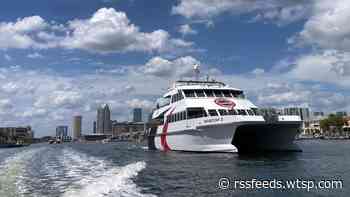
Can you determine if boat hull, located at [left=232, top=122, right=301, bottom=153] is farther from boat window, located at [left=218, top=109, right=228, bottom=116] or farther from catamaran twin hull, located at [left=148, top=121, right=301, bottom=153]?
boat window, located at [left=218, top=109, right=228, bottom=116]

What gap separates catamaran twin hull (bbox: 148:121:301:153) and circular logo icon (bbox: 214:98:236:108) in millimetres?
2680

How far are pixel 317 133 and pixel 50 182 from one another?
645 ft

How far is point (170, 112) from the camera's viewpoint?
148 ft

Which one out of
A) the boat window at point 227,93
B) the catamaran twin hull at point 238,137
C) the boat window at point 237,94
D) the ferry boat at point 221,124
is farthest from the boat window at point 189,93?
the boat window at point 237,94

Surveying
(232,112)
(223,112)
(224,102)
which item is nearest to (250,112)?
(232,112)

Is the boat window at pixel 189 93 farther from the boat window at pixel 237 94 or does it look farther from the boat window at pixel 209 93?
the boat window at pixel 237 94

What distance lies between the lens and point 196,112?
38.7 m

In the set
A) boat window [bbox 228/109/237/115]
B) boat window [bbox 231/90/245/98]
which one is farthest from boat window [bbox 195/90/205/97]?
boat window [bbox 228/109/237/115]

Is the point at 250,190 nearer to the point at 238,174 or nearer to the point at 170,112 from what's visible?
the point at 238,174

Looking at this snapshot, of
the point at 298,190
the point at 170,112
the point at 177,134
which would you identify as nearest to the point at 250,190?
the point at 298,190

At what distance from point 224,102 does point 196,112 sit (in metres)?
3.06

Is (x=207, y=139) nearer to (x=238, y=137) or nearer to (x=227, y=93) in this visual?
(x=238, y=137)

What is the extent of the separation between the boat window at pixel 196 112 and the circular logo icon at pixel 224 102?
77.3 inches

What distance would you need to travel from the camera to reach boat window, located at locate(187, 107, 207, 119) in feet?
124
